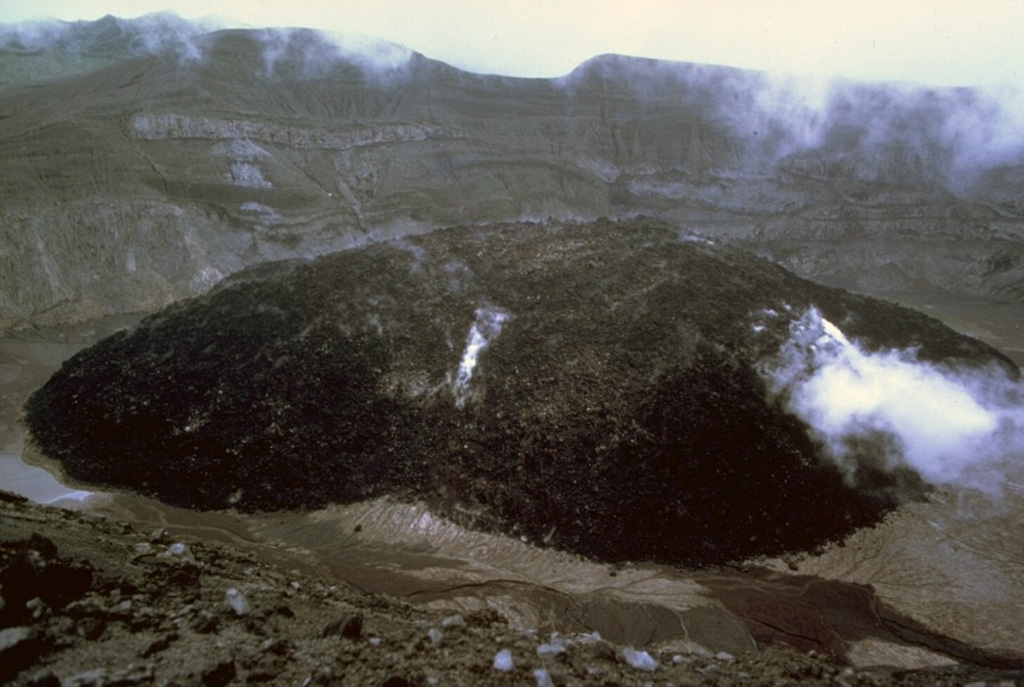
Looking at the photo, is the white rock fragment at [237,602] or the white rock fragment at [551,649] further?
the white rock fragment at [551,649]

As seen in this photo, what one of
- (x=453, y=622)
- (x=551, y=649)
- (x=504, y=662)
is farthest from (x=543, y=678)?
→ (x=453, y=622)

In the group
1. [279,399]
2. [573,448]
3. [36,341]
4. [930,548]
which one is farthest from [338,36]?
[930,548]

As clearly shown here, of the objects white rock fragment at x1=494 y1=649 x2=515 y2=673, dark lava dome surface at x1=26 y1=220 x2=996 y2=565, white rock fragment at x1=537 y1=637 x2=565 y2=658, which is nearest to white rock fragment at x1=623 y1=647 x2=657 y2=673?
white rock fragment at x1=537 y1=637 x2=565 y2=658

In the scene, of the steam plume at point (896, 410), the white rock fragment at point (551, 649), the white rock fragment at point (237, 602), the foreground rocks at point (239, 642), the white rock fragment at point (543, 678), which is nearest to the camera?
the foreground rocks at point (239, 642)

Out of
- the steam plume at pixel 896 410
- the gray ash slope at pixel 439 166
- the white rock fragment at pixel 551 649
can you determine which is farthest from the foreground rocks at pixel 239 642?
the gray ash slope at pixel 439 166

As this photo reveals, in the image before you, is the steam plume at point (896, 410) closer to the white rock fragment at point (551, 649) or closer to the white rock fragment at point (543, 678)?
the white rock fragment at point (551, 649)

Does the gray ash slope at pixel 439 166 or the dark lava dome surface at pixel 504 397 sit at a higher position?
the gray ash slope at pixel 439 166
